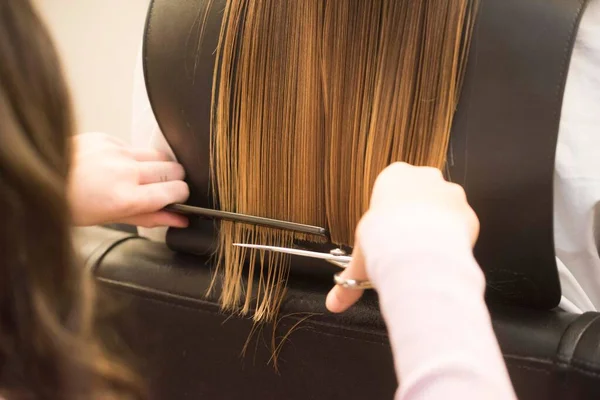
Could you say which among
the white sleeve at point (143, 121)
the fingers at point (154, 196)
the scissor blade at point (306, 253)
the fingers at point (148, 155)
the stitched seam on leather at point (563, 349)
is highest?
the white sleeve at point (143, 121)

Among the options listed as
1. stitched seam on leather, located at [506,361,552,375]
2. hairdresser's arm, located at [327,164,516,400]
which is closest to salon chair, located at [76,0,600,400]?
stitched seam on leather, located at [506,361,552,375]

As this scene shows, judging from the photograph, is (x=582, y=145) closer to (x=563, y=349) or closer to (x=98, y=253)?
(x=563, y=349)

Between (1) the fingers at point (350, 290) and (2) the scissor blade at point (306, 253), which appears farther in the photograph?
(2) the scissor blade at point (306, 253)

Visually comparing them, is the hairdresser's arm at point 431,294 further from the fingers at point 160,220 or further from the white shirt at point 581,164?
the fingers at point 160,220

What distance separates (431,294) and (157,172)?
392 mm

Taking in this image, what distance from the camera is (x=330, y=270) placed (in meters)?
0.66

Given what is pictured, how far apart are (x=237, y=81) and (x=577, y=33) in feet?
1.06

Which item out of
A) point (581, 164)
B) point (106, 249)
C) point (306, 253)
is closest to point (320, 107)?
point (306, 253)

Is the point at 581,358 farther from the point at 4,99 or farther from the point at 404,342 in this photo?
the point at 4,99

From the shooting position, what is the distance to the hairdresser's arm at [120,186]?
677 mm

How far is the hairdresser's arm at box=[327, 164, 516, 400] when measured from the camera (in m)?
0.38

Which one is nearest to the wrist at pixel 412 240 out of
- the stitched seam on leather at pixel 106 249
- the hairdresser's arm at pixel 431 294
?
the hairdresser's arm at pixel 431 294

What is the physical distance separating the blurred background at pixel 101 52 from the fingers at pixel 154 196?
0.84 meters

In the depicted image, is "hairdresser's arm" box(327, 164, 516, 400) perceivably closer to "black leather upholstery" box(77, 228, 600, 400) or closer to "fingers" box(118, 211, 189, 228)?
"black leather upholstery" box(77, 228, 600, 400)
